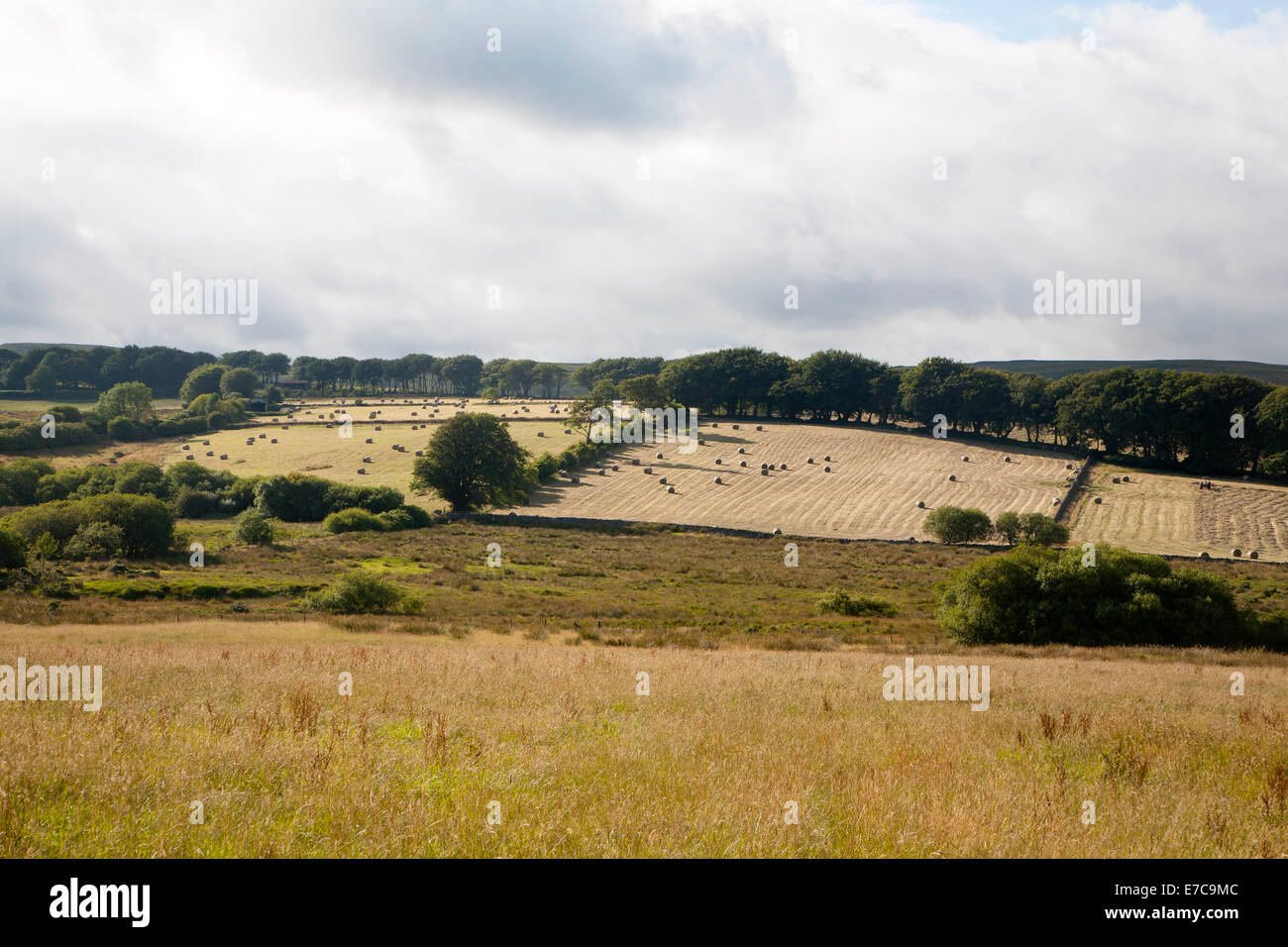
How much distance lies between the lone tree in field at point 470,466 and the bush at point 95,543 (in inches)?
1237

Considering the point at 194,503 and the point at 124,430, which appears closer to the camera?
the point at 194,503

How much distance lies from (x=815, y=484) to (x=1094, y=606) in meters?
64.4

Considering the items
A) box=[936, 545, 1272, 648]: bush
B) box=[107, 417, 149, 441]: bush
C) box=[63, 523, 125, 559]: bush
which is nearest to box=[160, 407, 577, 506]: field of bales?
box=[107, 417, 149, 441]: bush

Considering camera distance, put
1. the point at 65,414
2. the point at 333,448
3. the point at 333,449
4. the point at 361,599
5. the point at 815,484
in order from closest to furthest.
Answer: the point at 361,599 → the point at 815,484 → the point at 333,449 → the point at 333,448 → the point at 65,414

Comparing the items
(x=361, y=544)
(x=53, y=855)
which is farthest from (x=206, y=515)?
(x=53, y=855)

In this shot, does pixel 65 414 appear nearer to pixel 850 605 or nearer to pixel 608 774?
pixel 850 605

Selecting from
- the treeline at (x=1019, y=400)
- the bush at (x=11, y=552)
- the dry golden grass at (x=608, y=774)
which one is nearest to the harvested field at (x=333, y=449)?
the treeline at (x=1019, y=400)

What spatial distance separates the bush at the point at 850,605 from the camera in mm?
45625


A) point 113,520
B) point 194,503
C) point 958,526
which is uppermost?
point 113,520

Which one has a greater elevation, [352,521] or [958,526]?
[352,521]

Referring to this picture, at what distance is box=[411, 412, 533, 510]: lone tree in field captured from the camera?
283 ft

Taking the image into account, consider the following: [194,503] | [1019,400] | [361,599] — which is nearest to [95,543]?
[194,503]

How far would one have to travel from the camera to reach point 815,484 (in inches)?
3927
